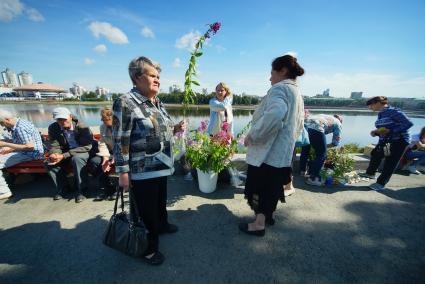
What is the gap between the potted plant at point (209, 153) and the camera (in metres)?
3.24

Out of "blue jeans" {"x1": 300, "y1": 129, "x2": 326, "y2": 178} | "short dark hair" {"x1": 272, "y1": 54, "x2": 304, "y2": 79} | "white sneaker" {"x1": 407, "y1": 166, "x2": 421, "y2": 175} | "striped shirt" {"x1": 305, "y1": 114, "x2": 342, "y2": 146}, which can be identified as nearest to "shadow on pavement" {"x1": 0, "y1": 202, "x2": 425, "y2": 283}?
"blue jeans" {"x1": 300, "y1": 129, "x2": 326, "y2": 178}

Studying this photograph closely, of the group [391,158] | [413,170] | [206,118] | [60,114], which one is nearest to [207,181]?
[206,118]

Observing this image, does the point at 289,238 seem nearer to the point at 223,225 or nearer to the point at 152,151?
the point at 223,225

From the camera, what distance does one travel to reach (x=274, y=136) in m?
2.13

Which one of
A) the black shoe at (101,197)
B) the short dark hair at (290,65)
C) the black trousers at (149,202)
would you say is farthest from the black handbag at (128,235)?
the short dark hair at (290,65)

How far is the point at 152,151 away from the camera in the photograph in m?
1.81

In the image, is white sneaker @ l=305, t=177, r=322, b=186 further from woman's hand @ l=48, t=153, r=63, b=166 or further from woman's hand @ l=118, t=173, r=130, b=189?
woman's hand @ l=48, t=153, r=63, b=166

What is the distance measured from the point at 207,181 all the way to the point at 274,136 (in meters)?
1.71

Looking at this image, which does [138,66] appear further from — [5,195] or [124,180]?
[5,195]

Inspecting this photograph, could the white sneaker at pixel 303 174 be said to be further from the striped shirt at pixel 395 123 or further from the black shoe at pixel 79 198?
the black shoe at pixel 79 198

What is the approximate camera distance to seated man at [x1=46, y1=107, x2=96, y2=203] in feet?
10.4

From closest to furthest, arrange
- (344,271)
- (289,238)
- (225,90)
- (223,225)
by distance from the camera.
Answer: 1. (344,271)
2. (289,238)
3. (223,225)
4. (225,90)

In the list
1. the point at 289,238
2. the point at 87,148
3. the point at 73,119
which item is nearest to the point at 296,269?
the point at 289,238

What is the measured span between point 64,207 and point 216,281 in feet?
8.74
